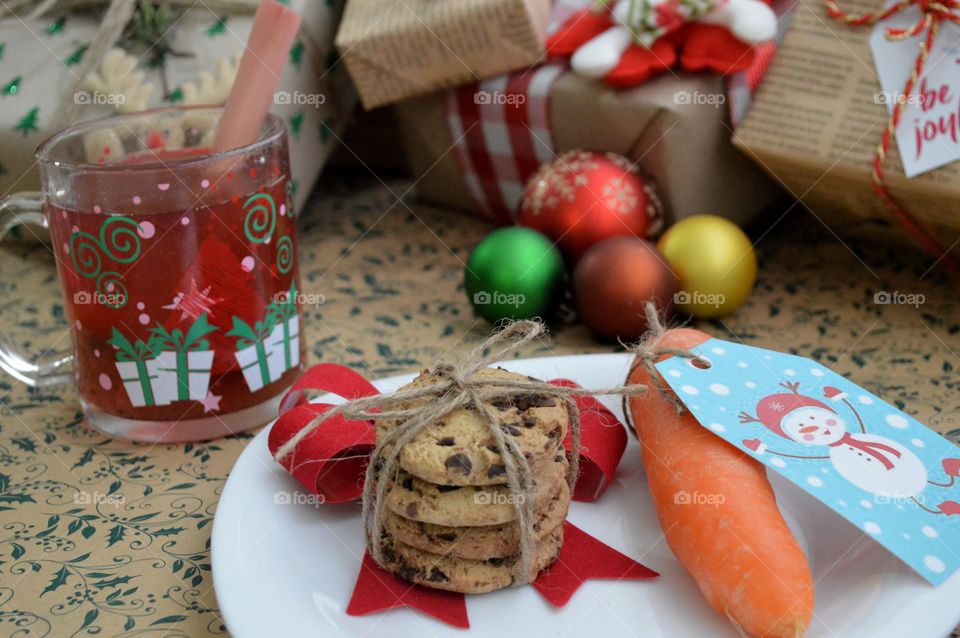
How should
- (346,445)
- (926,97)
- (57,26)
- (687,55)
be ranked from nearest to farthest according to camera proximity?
(346,445), (926,97), (687,55), (57,26)

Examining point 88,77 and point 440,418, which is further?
point 88,77

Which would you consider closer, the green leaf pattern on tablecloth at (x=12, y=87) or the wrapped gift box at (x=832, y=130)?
the wrapped gift box at (x=832, y=130)

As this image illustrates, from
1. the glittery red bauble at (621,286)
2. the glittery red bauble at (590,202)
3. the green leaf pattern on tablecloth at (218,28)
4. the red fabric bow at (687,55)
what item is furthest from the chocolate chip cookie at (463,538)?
the green leaf pattern on tablecloth at (218,28)

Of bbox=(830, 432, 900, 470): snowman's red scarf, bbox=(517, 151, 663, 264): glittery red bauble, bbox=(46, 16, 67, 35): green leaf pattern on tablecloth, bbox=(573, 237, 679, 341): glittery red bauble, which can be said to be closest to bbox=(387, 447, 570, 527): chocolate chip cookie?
bbox=(830, 432, 900, 470): snowman's red scarf

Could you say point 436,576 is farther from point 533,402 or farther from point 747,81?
point 747,81

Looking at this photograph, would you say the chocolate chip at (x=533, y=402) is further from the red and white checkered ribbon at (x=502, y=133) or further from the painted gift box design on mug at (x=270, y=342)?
the red and white checkered ribbon at (x=502, y=133)

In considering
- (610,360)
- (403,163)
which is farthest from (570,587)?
(403,163)

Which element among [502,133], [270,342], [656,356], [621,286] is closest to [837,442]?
[656,356]
